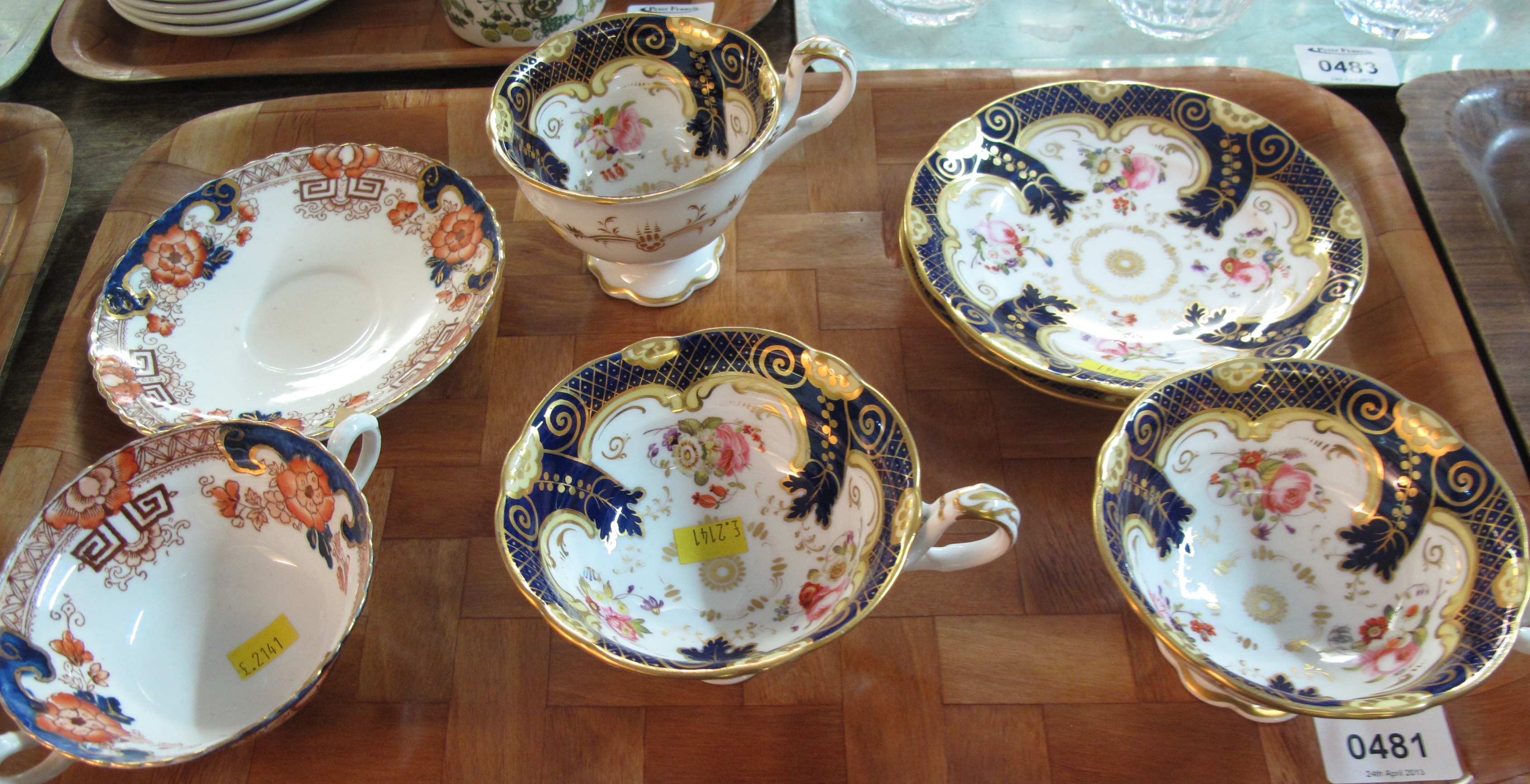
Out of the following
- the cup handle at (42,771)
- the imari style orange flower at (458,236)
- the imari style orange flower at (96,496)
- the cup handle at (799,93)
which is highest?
the cup handle at (799,93)

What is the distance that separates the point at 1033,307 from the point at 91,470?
0.85 m

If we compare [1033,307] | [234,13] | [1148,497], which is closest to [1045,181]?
[1033,307]

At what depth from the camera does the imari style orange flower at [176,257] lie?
35.7 inches

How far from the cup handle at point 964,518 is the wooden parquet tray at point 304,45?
0.90 metres

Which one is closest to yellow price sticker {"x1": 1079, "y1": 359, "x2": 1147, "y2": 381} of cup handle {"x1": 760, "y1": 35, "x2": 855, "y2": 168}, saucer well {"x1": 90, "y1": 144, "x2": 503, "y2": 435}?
cup handle {"x1": 760, "y1": 35, "x2": 855, "y2": 168}

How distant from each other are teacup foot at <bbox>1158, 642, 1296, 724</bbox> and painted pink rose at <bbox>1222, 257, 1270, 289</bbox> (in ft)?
1.33

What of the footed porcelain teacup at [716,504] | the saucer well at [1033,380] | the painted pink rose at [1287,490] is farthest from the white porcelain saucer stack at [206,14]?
the painted pink rose at [1287,490]

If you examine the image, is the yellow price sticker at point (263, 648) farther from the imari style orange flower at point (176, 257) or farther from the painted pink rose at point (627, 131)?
the painted pink rose at point (627, 131)

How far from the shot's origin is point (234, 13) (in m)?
1.22

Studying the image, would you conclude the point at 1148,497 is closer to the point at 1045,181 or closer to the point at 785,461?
the point at 785,461

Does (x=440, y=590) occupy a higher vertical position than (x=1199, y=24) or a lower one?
lower

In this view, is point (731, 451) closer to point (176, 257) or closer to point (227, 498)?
point (227, 498)

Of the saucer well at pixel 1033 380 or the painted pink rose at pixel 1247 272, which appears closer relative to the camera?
the saucer well at pixel 1033 380

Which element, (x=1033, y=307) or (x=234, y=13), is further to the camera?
(x=234, y=13)
